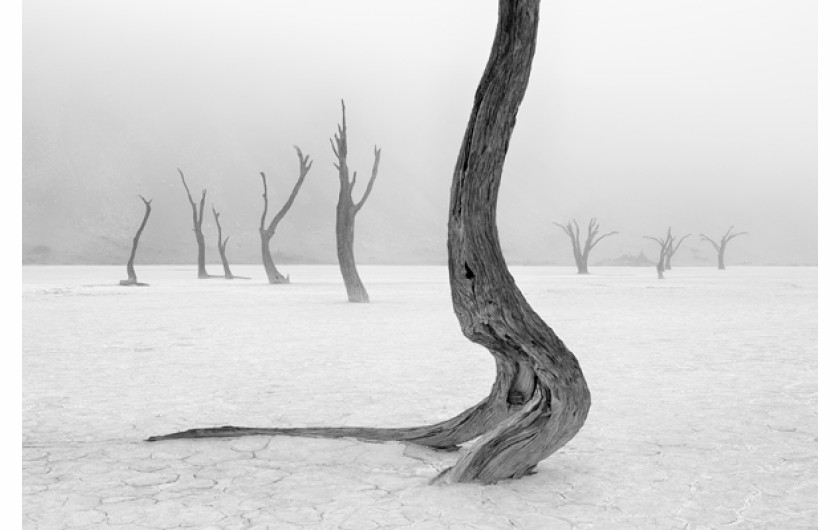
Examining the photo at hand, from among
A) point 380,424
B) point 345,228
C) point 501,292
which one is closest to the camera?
point 501,292

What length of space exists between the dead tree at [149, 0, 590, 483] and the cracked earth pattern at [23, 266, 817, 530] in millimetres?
187

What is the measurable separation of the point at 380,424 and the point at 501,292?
1855 mm

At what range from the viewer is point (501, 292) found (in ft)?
11.6

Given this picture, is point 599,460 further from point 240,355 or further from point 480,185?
point 240,355

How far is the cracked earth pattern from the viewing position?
3.30 meters

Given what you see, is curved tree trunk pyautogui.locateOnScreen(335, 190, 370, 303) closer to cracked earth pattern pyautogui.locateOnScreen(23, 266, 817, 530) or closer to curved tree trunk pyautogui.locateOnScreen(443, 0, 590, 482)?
cracked earth pattern pyautogui.locateOnScreen(23, 266, 817, 530)

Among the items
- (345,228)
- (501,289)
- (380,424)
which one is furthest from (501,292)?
(345,228)

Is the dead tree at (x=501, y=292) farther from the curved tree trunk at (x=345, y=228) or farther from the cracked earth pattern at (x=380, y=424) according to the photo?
the curved tree trunk at (x=345, y=228)

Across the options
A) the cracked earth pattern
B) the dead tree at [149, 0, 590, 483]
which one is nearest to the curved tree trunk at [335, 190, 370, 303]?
the cracked earth pattern

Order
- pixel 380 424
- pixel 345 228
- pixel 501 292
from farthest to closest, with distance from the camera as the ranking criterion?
pixel 345 228 < pixel 380 424 < pixel 501 292

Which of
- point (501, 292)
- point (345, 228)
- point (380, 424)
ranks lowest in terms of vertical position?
point (380, 424)

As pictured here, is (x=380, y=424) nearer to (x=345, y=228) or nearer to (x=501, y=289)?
(x=501, y=289)

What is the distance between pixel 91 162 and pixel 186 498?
89.2 meters

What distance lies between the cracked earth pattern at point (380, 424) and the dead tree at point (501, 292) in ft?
0.61
